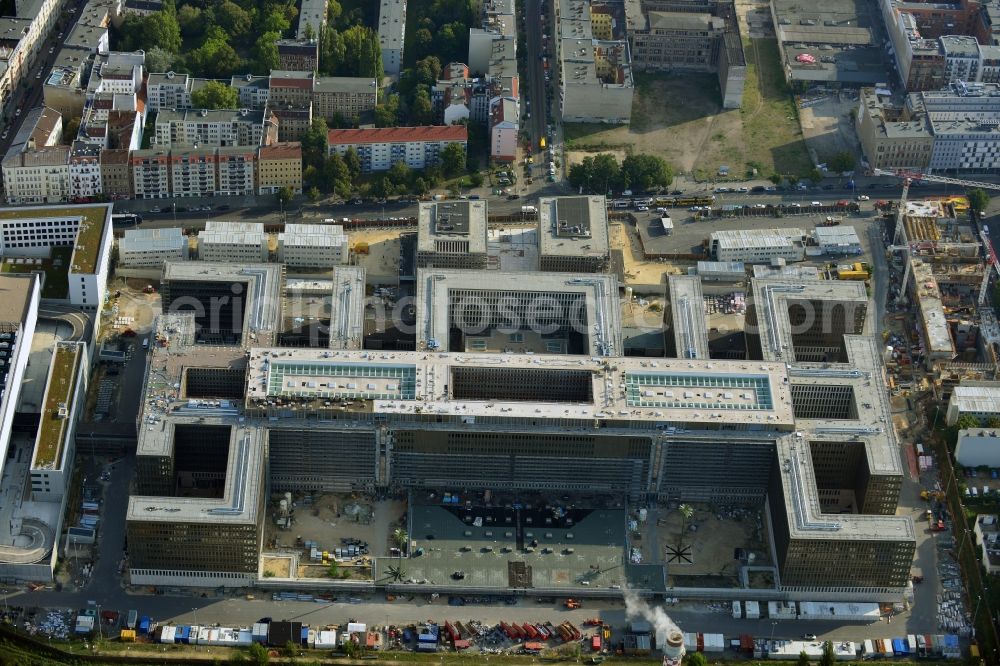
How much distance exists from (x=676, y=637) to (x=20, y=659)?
69.8 meters

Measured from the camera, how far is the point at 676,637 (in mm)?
191875

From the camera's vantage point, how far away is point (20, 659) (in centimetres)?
19962
